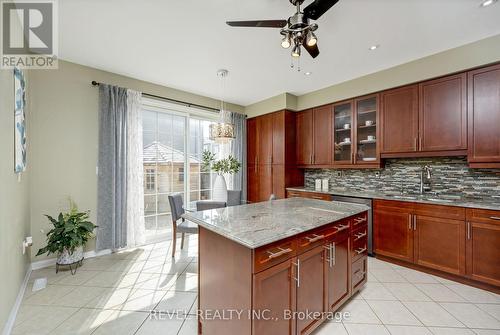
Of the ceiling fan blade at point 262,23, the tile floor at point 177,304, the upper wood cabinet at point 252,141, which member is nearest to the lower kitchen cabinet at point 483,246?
the tile floor at point 177,304

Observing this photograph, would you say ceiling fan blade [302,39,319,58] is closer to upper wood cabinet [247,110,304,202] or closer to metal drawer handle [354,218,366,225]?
metal drawer handle [354,218,366,225]

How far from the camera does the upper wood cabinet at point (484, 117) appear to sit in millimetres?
2354

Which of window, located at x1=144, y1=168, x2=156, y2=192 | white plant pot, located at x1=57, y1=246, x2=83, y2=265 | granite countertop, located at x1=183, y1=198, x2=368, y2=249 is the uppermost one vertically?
window, located at x1=144, y1=168, x2=156, y2=192

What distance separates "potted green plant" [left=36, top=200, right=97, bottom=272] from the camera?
2484 millimetres

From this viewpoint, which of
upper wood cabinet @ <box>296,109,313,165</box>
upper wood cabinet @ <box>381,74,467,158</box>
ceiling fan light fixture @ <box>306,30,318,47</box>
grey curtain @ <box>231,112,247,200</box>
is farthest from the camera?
grey curtain @ <box>231,112,247,200</box>

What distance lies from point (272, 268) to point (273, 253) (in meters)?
0.09

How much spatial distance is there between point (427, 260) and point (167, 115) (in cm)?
456

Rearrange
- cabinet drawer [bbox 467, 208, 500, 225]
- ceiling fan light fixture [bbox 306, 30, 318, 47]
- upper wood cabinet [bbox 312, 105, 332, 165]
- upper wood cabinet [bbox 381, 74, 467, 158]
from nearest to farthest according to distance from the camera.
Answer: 1. ceiling fan light fixture [bbox 306, 30, 318, 47]
2. cabinet drawer [bbox 467, 208, 500, 225]
3. upper wood cabinet [bbox 381, 74, 467, 158]
4. upper wood cabinet [bbox 312, 105, 332, 165]

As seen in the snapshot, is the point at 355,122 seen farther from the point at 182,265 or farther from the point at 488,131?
the point at 182,265

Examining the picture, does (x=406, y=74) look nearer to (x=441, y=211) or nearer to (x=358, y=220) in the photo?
(x=441, y=211)

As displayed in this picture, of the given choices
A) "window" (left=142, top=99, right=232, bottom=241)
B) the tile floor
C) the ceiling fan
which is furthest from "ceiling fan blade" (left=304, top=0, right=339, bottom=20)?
"window" (left=142, top=99, right=232, bottom=241)

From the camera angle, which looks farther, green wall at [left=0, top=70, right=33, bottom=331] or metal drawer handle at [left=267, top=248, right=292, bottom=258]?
green wall at [left=0, top=70, right=33, bottom=331]

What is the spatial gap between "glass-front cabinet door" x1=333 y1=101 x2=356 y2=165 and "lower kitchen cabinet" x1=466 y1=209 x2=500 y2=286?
165 cm

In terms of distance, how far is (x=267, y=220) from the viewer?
165cm
